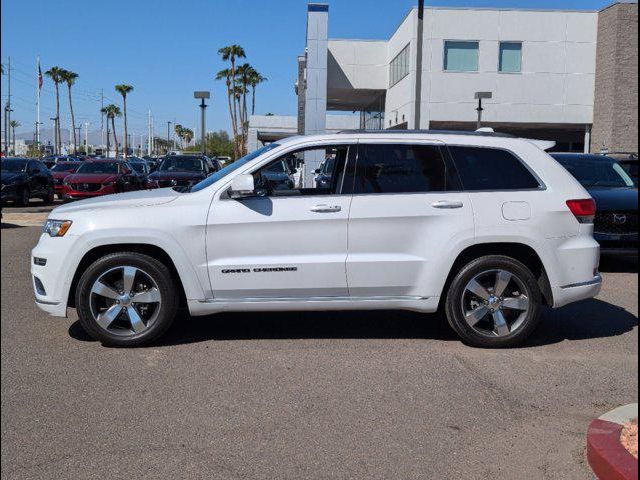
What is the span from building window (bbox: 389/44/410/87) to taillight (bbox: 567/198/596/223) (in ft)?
98.8

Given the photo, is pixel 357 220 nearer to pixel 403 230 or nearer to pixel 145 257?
pixel 403 230

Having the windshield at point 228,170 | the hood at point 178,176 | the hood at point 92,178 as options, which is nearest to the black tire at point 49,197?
the hood at point 92,178

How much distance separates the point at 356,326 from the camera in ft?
23.7

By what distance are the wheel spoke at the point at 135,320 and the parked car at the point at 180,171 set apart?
1423cm

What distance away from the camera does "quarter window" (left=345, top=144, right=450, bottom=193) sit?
642 centimetres

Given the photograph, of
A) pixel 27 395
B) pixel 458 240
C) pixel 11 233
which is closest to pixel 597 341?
pixel 458 240

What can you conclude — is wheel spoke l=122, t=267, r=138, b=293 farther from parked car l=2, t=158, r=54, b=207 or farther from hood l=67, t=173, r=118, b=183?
parked car l=2, t=158, r=54, b=207

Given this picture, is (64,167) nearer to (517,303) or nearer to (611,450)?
(517,303)

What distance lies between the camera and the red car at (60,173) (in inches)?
1090

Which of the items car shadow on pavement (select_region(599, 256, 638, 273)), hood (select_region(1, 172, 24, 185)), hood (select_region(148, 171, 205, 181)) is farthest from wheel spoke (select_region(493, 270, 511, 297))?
hood (select_region(1, 172, 24, 185))

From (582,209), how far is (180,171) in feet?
53.9

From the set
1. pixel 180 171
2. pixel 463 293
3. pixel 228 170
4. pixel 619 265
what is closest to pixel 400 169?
pixel 463 293

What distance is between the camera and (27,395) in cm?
507

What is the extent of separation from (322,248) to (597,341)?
9.01ft
